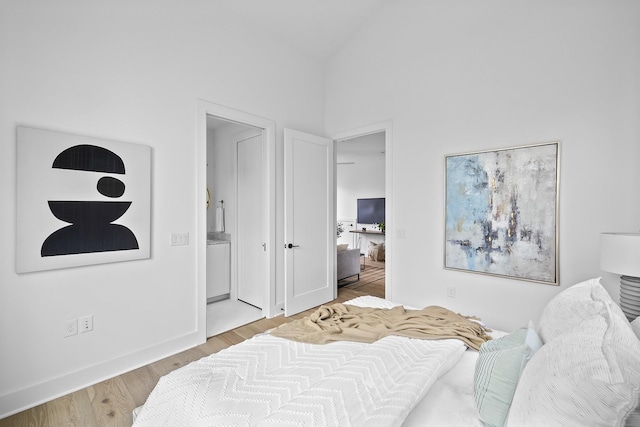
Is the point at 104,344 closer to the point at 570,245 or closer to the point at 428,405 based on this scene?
the point at 428,405

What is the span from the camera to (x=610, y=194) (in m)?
2.20

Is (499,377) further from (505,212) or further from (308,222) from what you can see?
(308,222)

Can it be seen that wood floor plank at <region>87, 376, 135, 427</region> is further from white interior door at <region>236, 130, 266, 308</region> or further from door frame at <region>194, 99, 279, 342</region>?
white interior door at <region>236, 130, 266, 308</region>

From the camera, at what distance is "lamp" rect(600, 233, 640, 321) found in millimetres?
1716

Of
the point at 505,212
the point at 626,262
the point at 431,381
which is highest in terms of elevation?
the point at 505,212

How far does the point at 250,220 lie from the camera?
3941 mm

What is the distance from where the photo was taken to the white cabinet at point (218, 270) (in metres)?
3.97

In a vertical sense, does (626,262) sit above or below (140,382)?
above

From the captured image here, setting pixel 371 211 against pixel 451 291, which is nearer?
pixel 451 291

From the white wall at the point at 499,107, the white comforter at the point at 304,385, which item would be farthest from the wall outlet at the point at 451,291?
the white comforter at the point at 304,385

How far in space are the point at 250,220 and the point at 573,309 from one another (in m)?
3.40

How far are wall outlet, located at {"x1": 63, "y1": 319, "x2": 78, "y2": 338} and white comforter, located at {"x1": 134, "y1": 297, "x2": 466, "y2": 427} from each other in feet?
4.39

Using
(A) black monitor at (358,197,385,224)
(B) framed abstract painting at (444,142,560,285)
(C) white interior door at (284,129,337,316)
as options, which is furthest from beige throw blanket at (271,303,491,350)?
(A) black monitor at (358,197,385,224)

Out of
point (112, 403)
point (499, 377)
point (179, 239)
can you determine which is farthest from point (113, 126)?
point (499, 377)
